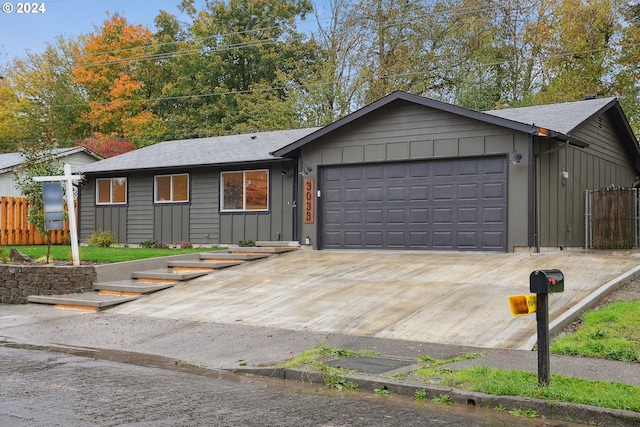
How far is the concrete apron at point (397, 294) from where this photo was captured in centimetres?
977

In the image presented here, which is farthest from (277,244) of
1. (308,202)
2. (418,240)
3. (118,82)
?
(118,82)

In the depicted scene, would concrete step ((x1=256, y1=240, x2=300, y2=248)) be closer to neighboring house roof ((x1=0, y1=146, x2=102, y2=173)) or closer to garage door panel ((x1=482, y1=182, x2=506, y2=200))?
garage door panel ((x1=482, y1=182, x2=506, y2=200))

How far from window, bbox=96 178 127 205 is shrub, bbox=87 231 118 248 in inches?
49.3

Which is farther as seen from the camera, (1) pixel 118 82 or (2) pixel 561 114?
(1) pixel 118 82

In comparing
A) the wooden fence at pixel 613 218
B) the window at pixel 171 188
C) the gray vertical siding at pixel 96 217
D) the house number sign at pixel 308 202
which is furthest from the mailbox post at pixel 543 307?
the gray vertical siding at pixel 96 217

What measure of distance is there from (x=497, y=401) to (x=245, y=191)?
636 inches

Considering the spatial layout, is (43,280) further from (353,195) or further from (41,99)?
(41,99)

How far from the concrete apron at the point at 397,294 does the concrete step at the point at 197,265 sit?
301 millimetres

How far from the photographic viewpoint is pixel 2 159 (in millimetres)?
33469

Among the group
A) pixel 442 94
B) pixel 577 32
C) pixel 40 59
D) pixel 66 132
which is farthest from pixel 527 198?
pixel 40 59

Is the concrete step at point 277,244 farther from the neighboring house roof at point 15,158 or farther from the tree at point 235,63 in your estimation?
the tree at point 235,63

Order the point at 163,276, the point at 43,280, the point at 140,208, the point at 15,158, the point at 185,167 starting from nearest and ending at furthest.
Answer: the point at 43,280, the point at 163,276, the point at 185,167, the point at 140,208, the point at 15,158

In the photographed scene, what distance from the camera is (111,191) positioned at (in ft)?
81.8

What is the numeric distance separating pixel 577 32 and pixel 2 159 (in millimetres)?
28394
